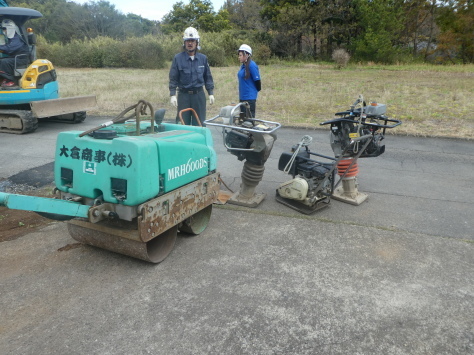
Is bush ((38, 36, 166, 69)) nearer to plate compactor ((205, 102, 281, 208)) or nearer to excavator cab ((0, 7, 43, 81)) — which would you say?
excavator cab ((0, 7, 43, 81))

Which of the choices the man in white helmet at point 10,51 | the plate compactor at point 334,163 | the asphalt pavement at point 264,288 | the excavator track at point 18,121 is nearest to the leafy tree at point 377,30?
the man in white helmet at point 10,51

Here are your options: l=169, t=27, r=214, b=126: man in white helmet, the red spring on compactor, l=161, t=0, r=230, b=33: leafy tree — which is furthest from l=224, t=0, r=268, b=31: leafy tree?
the red spring on compactor

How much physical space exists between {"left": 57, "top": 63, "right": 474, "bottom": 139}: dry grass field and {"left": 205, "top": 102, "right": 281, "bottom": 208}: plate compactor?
4.93m

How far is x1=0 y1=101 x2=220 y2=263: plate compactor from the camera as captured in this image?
2.88 m

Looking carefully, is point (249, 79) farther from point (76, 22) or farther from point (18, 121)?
point (76, 22)

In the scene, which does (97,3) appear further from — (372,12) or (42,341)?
(42,341)

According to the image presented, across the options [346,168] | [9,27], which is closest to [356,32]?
[9,27]

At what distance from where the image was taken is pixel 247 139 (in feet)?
14.0

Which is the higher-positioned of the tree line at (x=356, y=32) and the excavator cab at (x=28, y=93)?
the tree line at (x=356, y=32)

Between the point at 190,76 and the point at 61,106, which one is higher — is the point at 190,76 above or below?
above

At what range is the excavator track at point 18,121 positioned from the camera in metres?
8.24

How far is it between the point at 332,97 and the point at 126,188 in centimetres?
1147

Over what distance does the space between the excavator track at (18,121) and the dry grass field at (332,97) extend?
2428 millimetres

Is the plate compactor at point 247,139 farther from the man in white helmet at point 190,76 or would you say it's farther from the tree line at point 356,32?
the tree line at point 356,32
